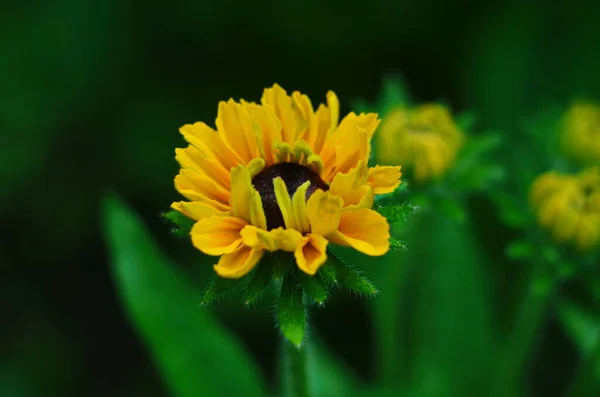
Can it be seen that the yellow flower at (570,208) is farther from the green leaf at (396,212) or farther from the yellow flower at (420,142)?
the green leaf at (396,212)

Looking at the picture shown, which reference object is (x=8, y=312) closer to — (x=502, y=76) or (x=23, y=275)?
(x=23, y=275)

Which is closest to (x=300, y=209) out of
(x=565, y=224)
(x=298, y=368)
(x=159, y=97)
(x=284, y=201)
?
(x=284, y=201)

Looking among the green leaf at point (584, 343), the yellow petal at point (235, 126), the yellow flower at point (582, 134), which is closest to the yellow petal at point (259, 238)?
the yellow petal at point (235, 126)

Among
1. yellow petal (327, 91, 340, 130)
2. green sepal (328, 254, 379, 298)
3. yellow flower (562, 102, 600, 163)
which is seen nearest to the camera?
green sepal (328, 254, 379, 298)

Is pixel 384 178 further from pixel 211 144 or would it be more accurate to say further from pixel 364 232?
pixel 211 144

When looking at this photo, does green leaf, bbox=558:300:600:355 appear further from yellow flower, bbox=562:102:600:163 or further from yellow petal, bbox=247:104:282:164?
yellow petal, bbox=247:104:282:164

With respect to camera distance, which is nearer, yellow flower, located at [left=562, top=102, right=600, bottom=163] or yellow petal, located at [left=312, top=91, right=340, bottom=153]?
yellow petal, located at [left=312, top=91, right=340, bottom=153]

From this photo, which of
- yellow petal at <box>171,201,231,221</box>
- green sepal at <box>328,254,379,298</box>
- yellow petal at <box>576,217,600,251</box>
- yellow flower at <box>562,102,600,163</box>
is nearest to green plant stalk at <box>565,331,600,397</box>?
yellow petal at <box>576,217,600,251</box>

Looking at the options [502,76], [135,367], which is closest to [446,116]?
[502,76]
